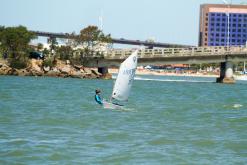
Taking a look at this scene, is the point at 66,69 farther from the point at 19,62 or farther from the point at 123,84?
the point at 123,84

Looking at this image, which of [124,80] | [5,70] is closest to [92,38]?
[5,70]

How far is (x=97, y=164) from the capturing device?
28.9 m

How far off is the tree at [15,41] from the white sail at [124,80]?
280ft

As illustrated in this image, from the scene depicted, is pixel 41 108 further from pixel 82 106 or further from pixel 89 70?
pixel 89 70

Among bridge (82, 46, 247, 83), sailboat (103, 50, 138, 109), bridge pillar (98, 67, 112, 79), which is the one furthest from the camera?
bridge pillar (98, 67, 112, 79)

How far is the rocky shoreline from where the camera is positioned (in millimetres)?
136625

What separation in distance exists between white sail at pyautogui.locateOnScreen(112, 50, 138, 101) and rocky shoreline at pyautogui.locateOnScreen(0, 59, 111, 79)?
8089cm

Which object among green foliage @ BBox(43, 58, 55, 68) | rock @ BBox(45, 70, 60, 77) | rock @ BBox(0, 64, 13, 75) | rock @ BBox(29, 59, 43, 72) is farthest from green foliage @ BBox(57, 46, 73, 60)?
rock @ BBox(0, 64, 13, 75)

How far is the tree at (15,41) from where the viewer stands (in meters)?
141

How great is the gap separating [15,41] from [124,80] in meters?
88.9

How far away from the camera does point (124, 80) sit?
5484cm

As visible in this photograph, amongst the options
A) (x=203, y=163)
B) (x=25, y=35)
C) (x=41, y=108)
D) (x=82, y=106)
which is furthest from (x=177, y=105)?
(x=25, y=35)

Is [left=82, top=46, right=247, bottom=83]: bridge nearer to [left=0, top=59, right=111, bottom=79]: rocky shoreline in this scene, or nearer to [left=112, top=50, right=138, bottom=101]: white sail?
[left=0, top=59, right=111, bottom=79]: rocky shoreline

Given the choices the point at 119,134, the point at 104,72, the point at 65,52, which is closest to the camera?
the point at 119,134
